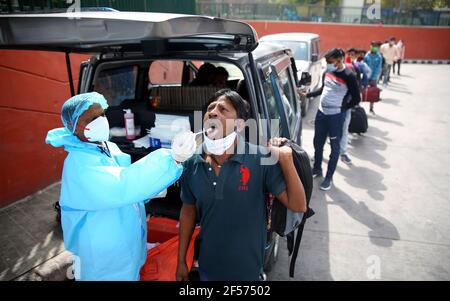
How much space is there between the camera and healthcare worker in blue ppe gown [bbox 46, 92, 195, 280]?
156cm

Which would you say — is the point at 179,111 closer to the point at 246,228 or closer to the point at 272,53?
the point at 272,53

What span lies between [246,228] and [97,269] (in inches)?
34.1

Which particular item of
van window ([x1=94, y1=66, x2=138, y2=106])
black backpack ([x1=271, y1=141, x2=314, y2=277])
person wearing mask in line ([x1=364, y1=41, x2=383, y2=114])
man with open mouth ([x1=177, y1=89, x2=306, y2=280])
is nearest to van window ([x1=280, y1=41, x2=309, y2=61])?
person wearing mask in line ([x1=364, y1=41, x2=383, y2=114])

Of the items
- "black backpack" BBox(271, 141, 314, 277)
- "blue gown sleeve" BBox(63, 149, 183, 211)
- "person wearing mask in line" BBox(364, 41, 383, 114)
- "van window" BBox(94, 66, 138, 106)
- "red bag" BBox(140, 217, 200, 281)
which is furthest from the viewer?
"person wearing mask in line" BBox(364, 41, 383, 114)

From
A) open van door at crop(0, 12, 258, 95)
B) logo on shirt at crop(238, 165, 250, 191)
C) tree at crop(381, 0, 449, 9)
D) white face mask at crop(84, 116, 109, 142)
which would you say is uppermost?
tree at crop(381, 0, 449, 9)

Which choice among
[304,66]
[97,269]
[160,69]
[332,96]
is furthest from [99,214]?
[304,66]

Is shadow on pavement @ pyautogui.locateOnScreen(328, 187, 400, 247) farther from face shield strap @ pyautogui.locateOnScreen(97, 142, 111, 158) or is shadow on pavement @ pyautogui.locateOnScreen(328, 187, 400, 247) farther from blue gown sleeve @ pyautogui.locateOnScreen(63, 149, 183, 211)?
face shield strap @ pyautogui.locateOnScreen(97, 142, 111, 158)

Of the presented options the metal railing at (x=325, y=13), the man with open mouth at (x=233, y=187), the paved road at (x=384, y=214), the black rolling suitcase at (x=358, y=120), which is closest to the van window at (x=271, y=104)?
the man with open mouth at (x=233, y=187)

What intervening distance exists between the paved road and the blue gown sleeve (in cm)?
204

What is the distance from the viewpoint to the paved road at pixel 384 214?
3.27m

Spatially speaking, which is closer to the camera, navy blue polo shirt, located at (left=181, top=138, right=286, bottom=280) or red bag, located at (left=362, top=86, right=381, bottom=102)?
navy blue polo shirt, located at (left=181, top=138, right=286, bottom=280)

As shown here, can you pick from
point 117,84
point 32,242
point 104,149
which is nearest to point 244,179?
point 104,149

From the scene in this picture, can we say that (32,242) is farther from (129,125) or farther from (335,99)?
(335,99)

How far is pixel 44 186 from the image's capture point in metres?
4.40
